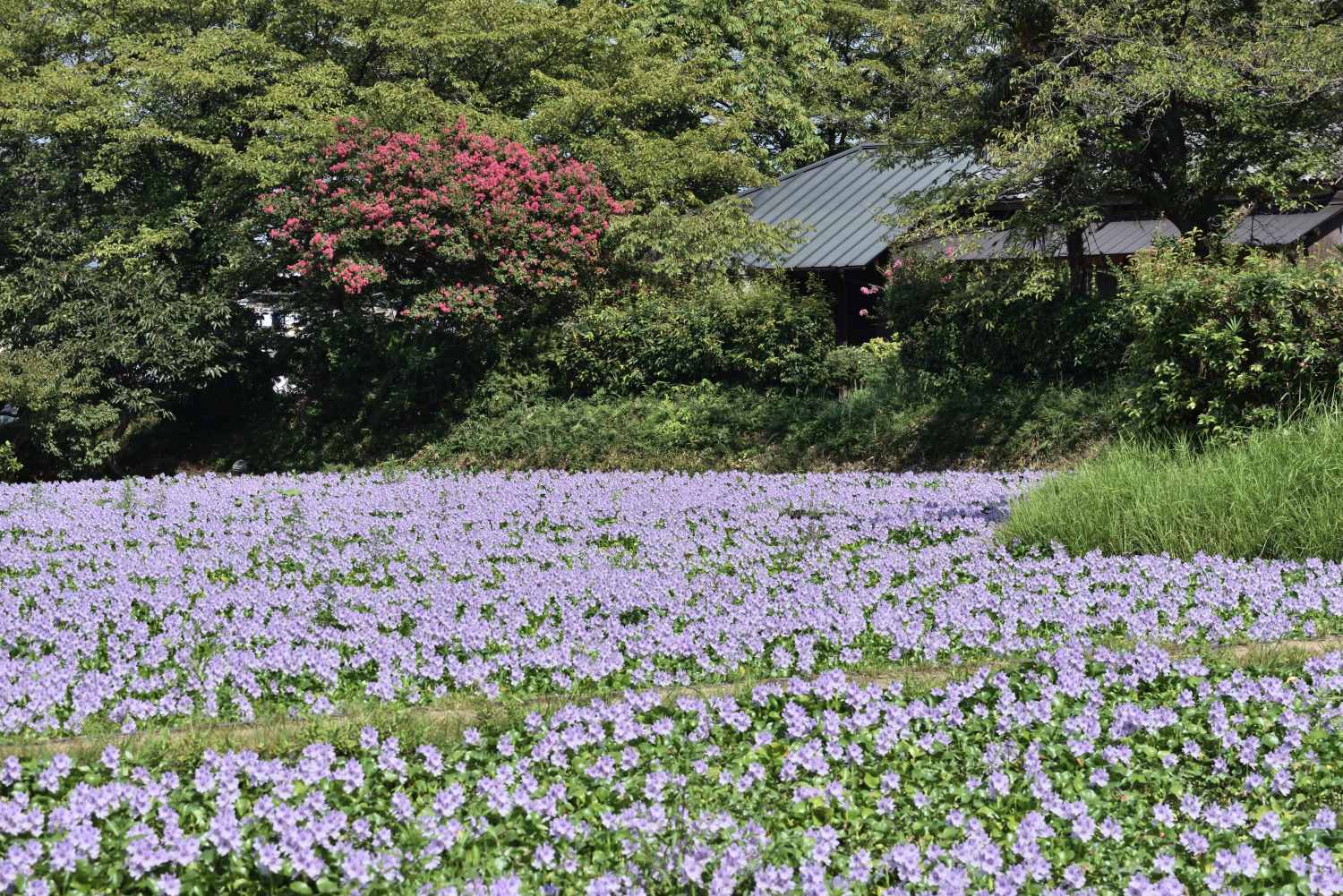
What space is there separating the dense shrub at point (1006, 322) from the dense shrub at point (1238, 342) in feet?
11.7

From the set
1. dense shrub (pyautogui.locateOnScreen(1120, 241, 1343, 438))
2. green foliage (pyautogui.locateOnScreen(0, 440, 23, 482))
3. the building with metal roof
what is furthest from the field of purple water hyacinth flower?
the building with metal roof

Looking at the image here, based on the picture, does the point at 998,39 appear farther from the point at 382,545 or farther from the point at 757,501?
the point at 382,545

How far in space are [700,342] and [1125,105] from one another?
18.7 feet

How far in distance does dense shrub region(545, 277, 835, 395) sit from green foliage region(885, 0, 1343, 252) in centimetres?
199

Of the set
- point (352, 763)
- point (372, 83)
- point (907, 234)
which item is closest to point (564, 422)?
point (907, 234)

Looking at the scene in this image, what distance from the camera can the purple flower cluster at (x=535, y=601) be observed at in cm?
442

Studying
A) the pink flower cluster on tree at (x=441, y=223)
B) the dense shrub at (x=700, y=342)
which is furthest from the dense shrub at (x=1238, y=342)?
the pink flower cluster on tree at (x=441, y=223)

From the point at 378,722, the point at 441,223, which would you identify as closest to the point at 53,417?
the point at 441,223

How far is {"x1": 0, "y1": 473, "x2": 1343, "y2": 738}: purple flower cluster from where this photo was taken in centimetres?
442

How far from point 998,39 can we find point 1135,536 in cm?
841

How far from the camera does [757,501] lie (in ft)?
28.4

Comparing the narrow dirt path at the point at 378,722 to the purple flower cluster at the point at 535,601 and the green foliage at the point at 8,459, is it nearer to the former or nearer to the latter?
the purple flower cluster at the point at 535,601

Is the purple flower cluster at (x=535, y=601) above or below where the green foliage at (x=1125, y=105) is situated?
below

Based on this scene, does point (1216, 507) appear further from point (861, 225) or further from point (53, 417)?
point (53, 417)
